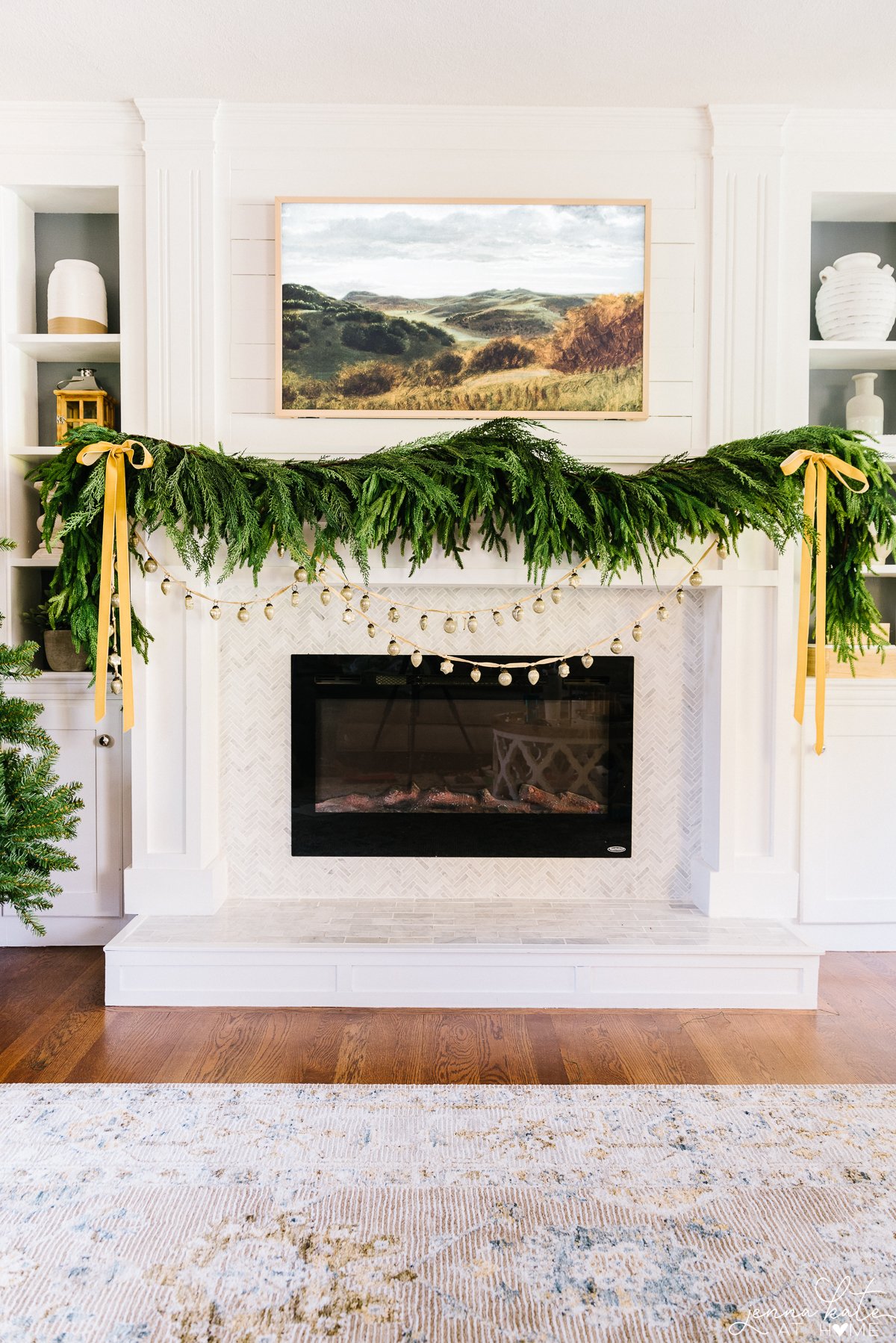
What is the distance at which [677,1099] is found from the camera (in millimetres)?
1942

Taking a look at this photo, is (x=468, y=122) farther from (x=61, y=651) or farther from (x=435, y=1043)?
(x=435, y=1043)

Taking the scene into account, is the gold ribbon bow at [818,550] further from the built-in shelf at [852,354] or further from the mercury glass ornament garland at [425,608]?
the built-in shelf at [852,354]

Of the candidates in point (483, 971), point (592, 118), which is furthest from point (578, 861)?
point (592, 118)

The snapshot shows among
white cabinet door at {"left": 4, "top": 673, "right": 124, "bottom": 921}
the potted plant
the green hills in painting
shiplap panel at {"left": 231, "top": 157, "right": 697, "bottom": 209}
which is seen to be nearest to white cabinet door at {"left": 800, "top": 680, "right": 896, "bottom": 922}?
the green hills in painting

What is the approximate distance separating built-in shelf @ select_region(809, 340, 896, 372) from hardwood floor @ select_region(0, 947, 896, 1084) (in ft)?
6.34

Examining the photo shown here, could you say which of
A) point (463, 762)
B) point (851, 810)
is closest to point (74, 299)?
point (463, 762)

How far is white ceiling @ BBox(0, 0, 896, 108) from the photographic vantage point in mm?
2143

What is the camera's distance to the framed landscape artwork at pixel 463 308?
258 cm

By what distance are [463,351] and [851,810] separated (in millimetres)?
1889

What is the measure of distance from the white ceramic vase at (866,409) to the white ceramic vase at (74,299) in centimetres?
241

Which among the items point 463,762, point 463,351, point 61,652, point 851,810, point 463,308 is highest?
point 463,308

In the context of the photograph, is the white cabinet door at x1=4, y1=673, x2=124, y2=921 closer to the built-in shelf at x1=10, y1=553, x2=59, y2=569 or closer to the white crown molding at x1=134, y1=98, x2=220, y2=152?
the built-in shelf at x1=10, y1=553, x2=59, y2=569

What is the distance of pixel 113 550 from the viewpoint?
2.32 meters

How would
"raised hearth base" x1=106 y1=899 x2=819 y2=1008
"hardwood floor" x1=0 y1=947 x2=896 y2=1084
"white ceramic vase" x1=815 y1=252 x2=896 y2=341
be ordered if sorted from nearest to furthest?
"hardwood floor" x1=0 y1=947 x2=896 y2=1084 → "raised hearth base" x1=106 y1=899 x2=819 y2=1008 → "white ceramic vase" x1=815 y1=252 x2=896 y2=341
